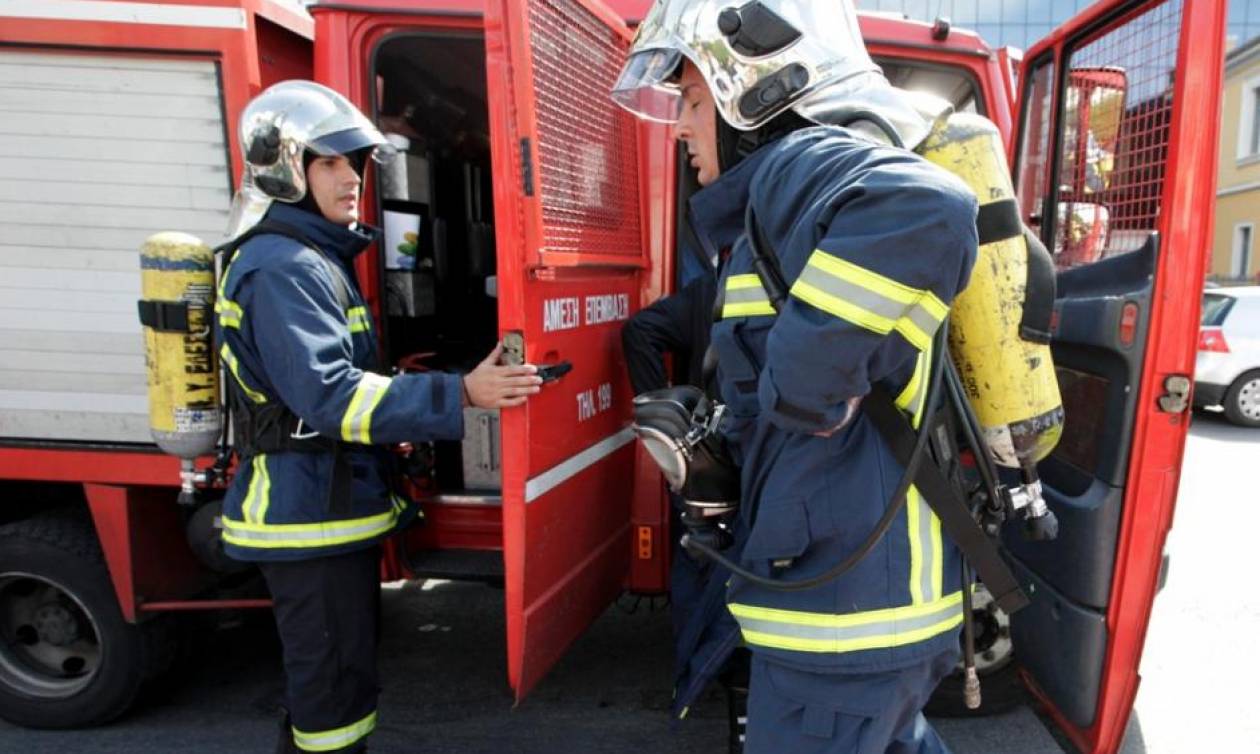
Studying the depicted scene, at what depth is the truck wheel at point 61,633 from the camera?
2727 mm

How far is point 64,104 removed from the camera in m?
2.40

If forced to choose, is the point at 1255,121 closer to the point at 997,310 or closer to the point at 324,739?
the point at 997,310

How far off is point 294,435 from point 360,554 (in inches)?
14.6

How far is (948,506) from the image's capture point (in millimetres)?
1493

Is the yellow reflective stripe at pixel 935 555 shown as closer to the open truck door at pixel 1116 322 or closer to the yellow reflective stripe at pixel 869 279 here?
the yellow reflective stripe at pixel 869 279

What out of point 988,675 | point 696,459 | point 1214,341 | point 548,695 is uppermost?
point 696,459

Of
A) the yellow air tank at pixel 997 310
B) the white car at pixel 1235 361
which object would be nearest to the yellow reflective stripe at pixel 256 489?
the yellow air tank at pixel 997 310

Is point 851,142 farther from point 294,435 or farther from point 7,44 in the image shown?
point 7,44

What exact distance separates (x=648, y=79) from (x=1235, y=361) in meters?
8.60

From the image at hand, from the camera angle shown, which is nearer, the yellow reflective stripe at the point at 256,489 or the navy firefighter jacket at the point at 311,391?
the navy firefighter jacket at the point at 311,391

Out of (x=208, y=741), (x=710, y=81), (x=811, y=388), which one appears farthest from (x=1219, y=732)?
(x=208, y=741)

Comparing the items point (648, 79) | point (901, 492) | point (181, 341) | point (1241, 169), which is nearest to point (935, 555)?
point (901, 492)

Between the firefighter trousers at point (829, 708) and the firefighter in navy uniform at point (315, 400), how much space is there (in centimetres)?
89

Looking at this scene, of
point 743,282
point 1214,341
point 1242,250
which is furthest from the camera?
point 1242,250
